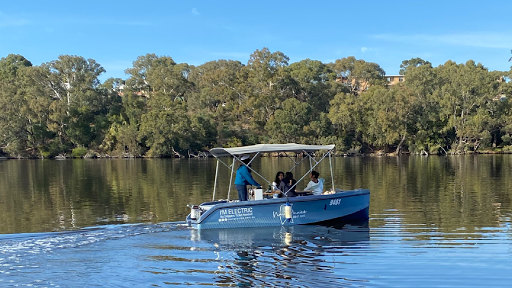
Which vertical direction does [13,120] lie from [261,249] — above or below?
above

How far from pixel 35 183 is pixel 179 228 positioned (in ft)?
76.5

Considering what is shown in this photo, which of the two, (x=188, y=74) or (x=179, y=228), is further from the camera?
(x=188, y=74)

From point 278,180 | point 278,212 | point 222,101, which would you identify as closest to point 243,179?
point 278,180

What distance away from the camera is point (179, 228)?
50.8 feet

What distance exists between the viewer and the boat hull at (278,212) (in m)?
14.8

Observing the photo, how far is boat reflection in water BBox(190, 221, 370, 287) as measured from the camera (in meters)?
9.98

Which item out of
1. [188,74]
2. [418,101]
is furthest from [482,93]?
[188,74]

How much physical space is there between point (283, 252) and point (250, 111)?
261 feet

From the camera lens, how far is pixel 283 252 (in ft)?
40.2

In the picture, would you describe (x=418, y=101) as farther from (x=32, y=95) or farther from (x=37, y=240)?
(x=37, y=240)

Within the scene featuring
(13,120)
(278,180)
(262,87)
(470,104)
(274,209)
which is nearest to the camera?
(274,209)

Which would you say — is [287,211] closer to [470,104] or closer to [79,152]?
[470,104]

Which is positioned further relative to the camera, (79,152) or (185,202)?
(79,152)

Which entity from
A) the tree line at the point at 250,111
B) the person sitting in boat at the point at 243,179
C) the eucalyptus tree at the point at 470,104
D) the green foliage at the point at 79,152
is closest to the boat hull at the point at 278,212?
the person sitting in boat at the point at 243,179
